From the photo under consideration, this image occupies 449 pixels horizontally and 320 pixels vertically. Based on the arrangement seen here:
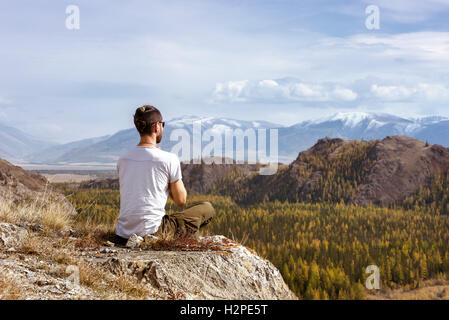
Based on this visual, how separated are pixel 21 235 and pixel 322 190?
56.9 feet

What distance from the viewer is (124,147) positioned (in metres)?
189

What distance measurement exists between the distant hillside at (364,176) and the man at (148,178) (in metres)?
14.9

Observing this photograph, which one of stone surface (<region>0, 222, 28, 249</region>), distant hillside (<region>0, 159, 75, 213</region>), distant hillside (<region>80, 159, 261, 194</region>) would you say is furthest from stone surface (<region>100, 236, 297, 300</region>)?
distant hillside (<region>80, 159, 261, 194</region>)

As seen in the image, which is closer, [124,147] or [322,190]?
[322,190]

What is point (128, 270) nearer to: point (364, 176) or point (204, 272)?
point (204, 272)

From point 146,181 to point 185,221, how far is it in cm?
118

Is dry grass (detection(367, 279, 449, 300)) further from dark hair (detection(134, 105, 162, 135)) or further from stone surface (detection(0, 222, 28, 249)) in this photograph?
stone surface (detection(0, 222, 28, 249))

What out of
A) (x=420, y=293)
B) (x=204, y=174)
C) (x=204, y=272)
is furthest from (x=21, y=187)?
(x=204, y=174)

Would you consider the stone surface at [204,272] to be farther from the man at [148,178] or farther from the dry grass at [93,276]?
the man at [148,178]

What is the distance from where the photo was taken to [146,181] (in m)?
6.77

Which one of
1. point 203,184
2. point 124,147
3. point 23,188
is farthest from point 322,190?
point 124,147

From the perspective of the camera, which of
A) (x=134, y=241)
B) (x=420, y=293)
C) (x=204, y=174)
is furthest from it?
(x=204, y=174)
